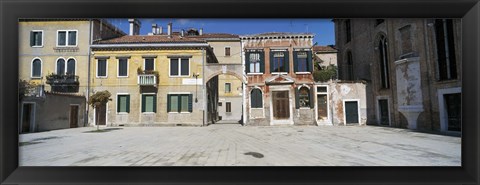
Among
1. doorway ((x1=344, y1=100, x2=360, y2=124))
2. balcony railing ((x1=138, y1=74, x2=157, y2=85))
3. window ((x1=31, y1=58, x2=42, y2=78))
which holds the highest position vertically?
balcony railing ((x1=138, y1=74, x2=157, y2=85))

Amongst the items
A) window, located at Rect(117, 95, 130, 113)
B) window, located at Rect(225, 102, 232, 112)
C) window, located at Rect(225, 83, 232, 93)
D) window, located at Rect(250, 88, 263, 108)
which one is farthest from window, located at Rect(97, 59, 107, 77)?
window, located at Rect(225, 102, 232, 112)

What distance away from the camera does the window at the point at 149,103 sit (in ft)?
50.2

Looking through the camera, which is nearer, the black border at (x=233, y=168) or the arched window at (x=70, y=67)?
the black border at (x=233, y=168)

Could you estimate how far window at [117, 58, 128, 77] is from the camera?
1514cm

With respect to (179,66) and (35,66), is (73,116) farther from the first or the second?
(179,66)

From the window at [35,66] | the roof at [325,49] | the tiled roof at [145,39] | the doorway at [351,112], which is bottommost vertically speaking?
the doorway at [351,112]

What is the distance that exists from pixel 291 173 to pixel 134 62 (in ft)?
47.0

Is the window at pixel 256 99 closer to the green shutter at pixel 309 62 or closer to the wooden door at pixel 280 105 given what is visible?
the wooden door at pixel 280 105

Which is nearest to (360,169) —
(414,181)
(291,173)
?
(414,181)

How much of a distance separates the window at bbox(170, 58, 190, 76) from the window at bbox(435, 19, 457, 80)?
12816 mm

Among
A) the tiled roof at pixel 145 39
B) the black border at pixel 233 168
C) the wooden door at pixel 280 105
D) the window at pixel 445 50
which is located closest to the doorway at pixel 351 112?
the wooden door at pixel 280 105

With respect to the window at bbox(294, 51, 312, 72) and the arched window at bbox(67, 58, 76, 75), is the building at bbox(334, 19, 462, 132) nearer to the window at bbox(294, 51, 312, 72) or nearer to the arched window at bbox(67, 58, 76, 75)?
the window at bbox(294, 51, 312, 72)

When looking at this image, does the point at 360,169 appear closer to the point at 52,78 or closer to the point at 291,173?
the point at 291,173
